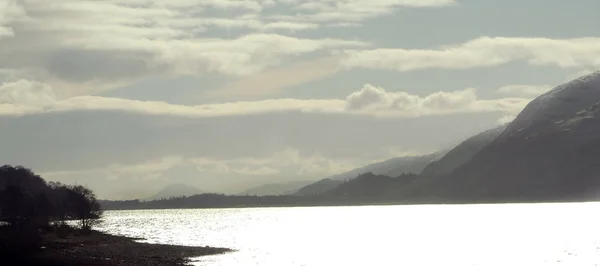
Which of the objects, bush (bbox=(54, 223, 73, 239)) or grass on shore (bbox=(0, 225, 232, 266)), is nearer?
grass on shore (bbox=(0, 225, 232, 266))

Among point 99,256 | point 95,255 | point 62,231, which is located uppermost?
point 62,231

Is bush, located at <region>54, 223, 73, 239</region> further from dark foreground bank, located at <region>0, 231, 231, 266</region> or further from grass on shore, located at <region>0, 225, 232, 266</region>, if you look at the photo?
dark foreground bank, located at <region>0, 231, 231, 266</region>

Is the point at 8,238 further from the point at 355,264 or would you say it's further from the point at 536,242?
the point at 536,242

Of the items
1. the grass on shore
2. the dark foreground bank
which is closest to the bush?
the grass on shore

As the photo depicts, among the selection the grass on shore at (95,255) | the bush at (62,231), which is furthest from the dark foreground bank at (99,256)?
the bush at (62,231)

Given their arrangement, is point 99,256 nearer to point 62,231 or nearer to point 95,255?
point 95,255

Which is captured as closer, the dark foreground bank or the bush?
the dark foreground bank

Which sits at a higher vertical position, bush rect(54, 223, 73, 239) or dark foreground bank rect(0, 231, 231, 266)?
bush rect(54, 223, 73, 239)

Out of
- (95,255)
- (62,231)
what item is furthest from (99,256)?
(62,231)

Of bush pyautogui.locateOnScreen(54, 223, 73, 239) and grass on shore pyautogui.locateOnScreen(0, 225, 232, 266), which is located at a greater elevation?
bush pyautogui.locateOnScreen(54, 223, 73, 239)

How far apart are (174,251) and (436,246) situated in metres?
65.1

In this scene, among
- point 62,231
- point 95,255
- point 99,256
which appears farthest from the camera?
point 62,231

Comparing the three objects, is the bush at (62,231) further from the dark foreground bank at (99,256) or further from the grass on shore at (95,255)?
the dark foreground bank at (99,256)

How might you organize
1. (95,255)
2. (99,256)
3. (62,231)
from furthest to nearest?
(62,231)
(95,255)
(99,256)
